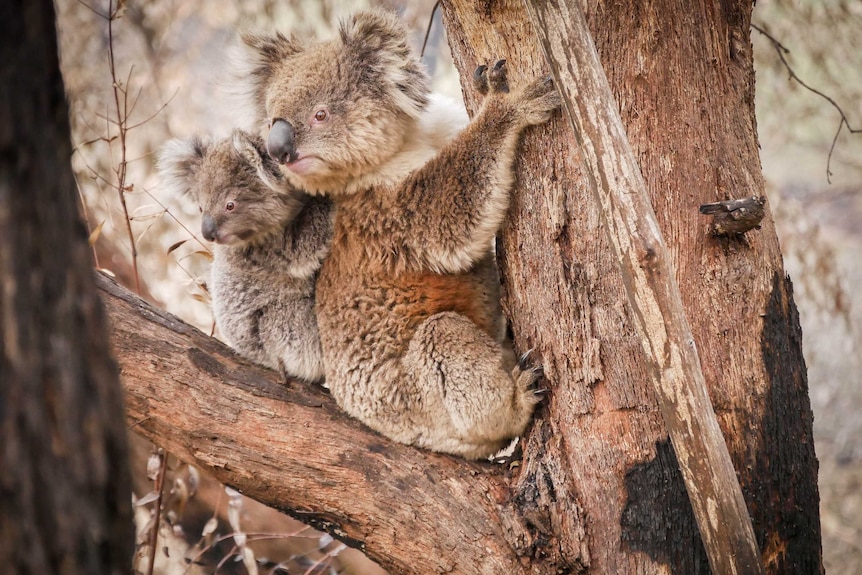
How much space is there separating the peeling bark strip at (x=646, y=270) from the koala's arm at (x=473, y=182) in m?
0.45

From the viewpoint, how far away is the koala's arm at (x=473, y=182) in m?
2.72

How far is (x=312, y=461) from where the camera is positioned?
9.64 ft

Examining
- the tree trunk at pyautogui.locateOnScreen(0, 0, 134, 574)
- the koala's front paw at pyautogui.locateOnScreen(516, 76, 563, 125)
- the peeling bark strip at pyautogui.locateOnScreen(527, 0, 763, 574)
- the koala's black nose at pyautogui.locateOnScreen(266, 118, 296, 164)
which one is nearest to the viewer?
the tree trunk at pyautogui.locateOnScreen(0, 0, 134, 574)

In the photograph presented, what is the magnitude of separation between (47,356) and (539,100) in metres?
1.85

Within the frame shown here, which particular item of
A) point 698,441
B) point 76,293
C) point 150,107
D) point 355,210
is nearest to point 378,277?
point 355,210

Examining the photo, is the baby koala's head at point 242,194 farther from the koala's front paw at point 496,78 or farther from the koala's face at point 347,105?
the koala's front paw at point 496,78

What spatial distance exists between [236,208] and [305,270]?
1.34 ft

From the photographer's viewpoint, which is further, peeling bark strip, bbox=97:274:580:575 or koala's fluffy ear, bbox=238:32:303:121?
koala's fluffy ear, bbox=238:32:303:121

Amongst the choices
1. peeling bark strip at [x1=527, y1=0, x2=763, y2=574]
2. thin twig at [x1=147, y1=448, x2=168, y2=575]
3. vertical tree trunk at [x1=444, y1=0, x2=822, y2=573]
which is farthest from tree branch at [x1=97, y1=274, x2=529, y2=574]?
thin twig at [x1=147, y1=448, x2=168, y2=575]

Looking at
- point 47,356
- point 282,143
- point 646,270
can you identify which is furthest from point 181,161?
point 47,356

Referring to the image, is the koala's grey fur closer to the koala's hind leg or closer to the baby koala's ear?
the koala's hind leg

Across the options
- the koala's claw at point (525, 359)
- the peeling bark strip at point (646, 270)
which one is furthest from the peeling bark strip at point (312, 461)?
the peeling bark strip at point (646, 270)

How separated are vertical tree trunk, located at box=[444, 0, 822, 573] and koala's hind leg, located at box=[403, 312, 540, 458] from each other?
10.4 inches

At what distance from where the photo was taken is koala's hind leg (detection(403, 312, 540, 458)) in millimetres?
2904
